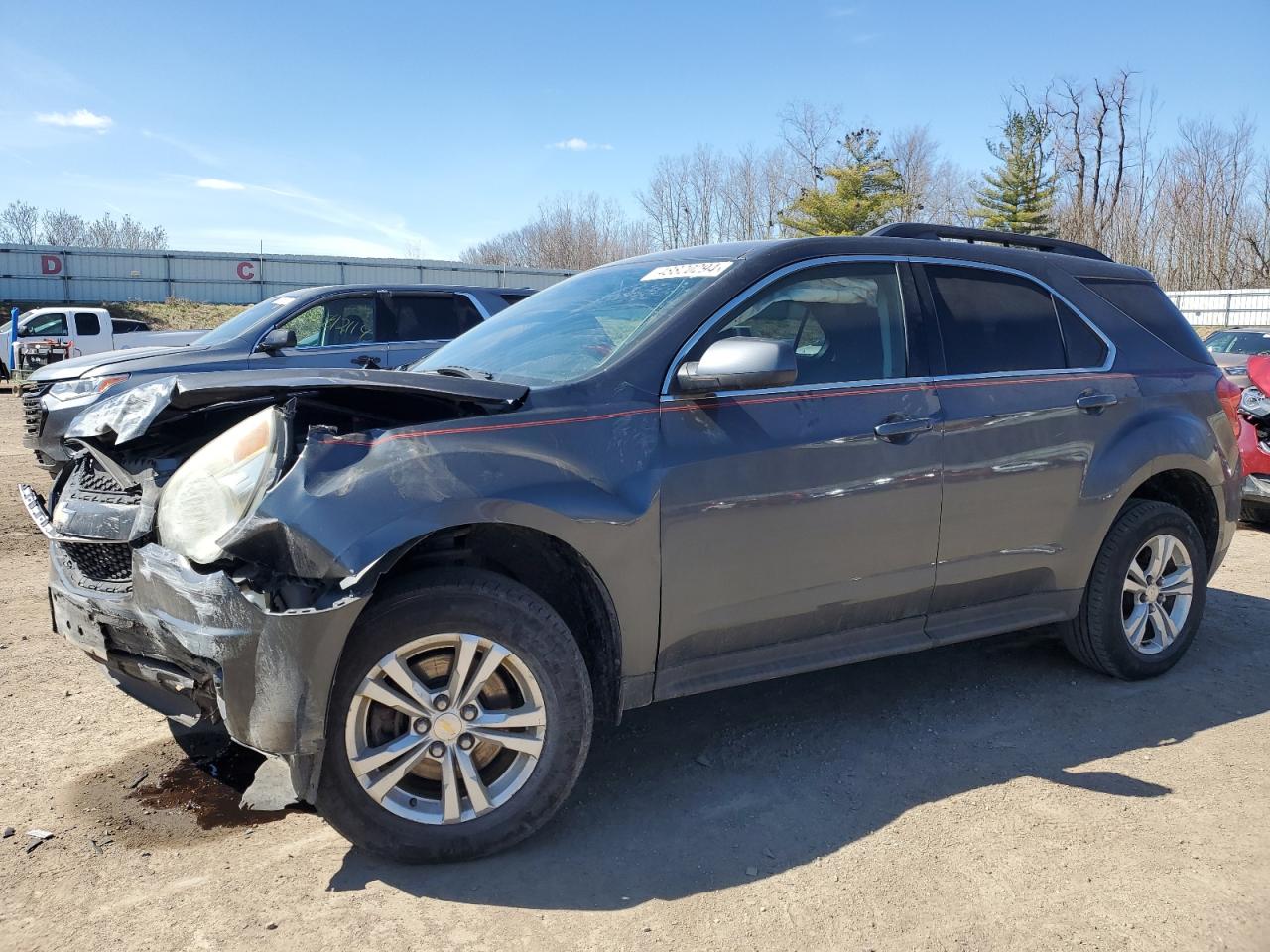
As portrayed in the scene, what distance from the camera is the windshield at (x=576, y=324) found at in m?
3.48

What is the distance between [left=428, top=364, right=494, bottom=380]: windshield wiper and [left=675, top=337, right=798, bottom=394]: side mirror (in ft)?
2.60

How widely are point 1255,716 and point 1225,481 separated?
1.16 m

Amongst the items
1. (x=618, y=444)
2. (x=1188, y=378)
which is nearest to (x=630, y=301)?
(x=618, y=444)

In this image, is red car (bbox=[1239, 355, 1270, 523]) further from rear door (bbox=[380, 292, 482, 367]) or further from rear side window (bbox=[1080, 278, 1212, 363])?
rear door (bbox=[380, 292, 482, 367])

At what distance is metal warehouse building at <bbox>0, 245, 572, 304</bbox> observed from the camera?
37.6 m

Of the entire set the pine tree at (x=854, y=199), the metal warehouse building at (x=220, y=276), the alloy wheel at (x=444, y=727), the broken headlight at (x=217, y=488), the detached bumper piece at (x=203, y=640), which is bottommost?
the alloy wheel at (x=444, y=727)

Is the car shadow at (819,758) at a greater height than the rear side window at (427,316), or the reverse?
the rear side window at (427,316)

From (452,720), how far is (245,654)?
619 millimetres

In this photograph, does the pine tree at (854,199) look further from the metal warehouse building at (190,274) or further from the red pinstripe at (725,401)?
the red pinstripe at (725,401)

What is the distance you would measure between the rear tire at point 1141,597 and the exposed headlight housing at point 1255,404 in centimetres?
398

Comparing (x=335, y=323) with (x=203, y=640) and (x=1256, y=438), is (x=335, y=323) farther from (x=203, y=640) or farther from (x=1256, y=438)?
(x=1256, y=438)

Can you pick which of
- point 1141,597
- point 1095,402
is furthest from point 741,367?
point 1141,597

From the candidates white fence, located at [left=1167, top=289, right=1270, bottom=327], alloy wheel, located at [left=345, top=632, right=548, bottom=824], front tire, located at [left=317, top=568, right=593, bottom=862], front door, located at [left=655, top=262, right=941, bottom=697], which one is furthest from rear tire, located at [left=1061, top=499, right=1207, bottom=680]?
white fence, located at [left=1167, top=289, right=1270, bottom=327]

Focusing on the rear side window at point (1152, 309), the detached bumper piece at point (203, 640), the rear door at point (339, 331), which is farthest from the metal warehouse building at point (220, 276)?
the detached bumper piece at point (203, 640)
